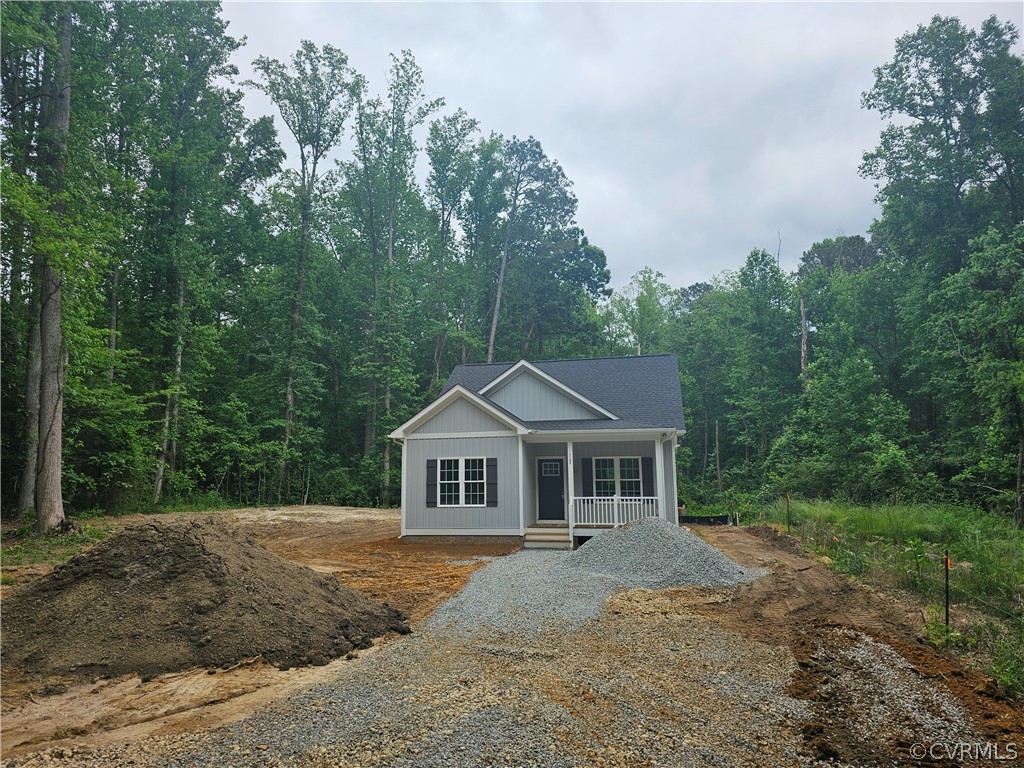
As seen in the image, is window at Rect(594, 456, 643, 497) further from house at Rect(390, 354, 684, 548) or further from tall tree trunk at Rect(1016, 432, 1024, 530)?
tall tree trunk at Rect(1016, 432, 1024, 530)

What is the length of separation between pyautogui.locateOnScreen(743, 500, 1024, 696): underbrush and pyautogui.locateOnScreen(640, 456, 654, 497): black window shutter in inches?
146

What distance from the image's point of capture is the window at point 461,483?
1393 centimetres

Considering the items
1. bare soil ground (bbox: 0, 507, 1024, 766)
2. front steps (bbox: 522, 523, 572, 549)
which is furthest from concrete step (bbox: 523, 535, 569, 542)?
bare soil ground (bbox: 0, 507, 1024, 766)

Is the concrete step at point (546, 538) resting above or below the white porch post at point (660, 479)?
below

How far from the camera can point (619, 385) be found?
663 inches

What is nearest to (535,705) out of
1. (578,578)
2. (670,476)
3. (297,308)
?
(578,578)

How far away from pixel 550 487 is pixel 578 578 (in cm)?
609

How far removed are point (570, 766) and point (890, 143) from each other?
27.5 meters

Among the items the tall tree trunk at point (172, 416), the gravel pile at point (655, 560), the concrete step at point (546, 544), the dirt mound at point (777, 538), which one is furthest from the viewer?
the tall tree trunk at point (172, 416)

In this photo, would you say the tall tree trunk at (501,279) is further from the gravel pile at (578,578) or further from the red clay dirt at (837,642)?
the red clay dirt at (837,642)

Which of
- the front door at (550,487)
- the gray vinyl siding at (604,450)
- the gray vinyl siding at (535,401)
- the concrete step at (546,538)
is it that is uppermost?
the gray vinyl siding at (535,401)

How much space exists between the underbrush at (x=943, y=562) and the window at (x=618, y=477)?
4.15 meters

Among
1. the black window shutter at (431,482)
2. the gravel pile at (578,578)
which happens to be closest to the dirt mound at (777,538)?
the gravel pile at (578,578)

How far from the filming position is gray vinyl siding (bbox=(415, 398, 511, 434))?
14.0m
